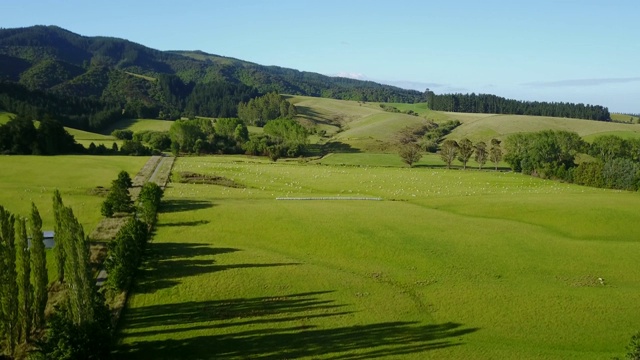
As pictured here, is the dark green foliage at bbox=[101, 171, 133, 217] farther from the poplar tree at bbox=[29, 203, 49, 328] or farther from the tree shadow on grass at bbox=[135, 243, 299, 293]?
the poplar tree at bbox=[29, 203, 49, 328]

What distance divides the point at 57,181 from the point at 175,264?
46.3 metres

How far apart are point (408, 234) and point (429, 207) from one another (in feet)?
61.9

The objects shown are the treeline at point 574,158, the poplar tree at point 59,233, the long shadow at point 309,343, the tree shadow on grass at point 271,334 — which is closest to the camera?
the long shadow at point 309,343

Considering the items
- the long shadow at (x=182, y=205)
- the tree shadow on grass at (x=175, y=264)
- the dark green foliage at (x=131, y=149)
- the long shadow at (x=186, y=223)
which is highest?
the dark green foliage at (x=131, y=149)

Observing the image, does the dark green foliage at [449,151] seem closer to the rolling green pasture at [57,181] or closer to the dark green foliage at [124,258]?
the rolling green pasture at [57,181]

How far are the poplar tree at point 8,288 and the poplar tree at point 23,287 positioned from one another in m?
→ 0.66

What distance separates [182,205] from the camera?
70.8 metres

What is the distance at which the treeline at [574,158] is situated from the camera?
104938 mm

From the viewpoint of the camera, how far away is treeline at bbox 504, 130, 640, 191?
104938mm

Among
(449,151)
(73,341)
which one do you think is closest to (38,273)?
(73,341)

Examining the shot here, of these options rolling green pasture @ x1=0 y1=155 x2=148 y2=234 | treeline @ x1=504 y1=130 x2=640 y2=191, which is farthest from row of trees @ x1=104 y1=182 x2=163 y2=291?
treeline @ x1=504 y1=130 x2=640 y2=191

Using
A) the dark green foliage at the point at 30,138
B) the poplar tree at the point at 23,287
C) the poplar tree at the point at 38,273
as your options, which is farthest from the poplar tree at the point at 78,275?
the dark green foliage at the point at 30,138

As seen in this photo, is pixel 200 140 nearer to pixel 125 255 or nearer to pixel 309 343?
pixel 125 255

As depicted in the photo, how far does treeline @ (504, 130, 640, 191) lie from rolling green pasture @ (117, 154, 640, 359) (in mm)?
29201
